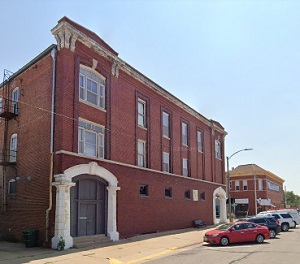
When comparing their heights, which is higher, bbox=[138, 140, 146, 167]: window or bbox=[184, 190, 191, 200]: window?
bbox=[138, 140, 146, 167]: window

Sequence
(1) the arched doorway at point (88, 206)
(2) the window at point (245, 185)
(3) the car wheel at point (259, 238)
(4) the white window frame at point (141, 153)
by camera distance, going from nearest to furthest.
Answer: (1) the arched doorway at point (88, 206) → (3) the car wheel at point (259, 238) → (4) the white window frame at point (141, 153) → (2) the window at point (245, 185)

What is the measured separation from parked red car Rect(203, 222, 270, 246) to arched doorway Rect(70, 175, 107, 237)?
656 centimetres

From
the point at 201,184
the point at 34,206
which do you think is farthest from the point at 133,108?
the point at 201,184

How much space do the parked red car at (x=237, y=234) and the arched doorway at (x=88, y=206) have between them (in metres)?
6.56

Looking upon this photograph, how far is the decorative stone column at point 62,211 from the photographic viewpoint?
17.8 meters

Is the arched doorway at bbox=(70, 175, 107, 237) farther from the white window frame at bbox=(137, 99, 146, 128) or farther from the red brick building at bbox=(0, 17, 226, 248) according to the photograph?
the white window frame at bbox=(137, 99, 146, 128)

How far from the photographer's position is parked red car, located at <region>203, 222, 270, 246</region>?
20.0 meters

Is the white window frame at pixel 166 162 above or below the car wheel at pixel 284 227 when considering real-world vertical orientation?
above

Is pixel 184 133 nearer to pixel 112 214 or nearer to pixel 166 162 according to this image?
pixel 166 162

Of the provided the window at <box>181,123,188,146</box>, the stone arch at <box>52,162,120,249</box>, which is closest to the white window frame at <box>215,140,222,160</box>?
the window at <box>181,123,188,146</box>

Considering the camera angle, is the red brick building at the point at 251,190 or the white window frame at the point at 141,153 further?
the red brick building at the point at 251,190

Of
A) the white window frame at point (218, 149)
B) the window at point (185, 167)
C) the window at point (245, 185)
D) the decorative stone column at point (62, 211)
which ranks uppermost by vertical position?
the white window frame at point (218, 149)

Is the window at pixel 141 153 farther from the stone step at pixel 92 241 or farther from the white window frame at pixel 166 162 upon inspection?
the stone step at pixel 92 241

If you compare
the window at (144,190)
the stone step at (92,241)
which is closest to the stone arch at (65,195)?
the stone step at (92,241)
